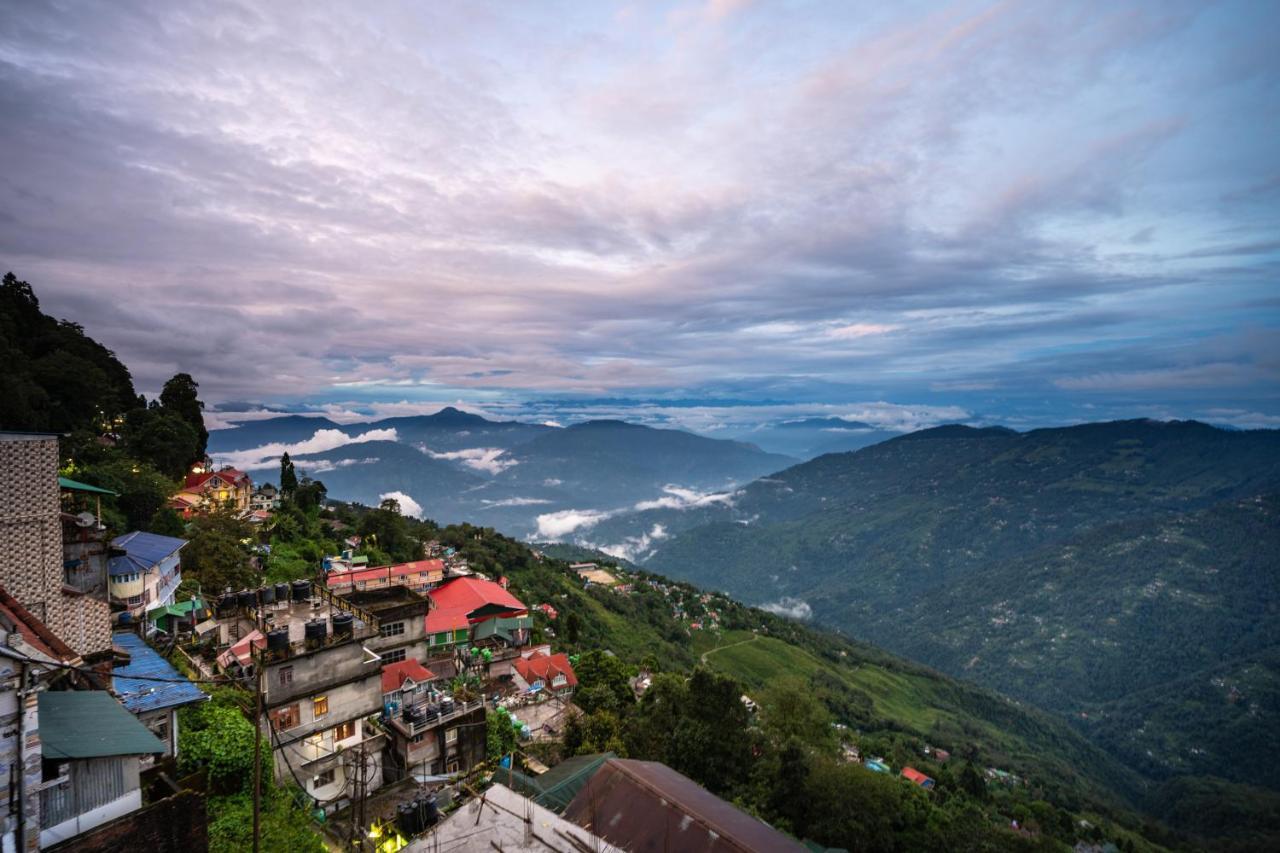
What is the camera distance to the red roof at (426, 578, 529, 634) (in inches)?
1522

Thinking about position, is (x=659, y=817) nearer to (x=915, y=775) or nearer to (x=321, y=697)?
(x=321, y=697)

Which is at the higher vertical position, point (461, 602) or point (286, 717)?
point (286, 717)

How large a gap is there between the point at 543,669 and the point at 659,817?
24589 millimetres

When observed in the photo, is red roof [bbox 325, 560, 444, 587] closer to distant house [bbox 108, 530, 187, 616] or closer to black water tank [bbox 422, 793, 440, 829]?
distant house [bbox 108, 530, 187, 616]

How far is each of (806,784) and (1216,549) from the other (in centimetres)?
24883

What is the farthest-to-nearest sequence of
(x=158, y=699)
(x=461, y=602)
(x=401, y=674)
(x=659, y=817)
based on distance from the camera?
1. (x=461, y=602)
2. (x=401, y=674)
3. (x=158, y=699)
4. (x=659, y=817)

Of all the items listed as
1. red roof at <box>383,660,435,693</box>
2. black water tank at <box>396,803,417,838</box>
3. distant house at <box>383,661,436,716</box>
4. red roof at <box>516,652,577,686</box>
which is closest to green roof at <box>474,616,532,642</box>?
red roof at <box>516,652,577,686</box>

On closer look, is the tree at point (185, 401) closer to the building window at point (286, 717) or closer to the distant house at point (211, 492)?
the distant house at point (211, 492)

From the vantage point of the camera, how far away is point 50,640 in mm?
10430

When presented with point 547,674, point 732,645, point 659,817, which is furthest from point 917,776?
point 659,817

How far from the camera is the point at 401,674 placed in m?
28.0

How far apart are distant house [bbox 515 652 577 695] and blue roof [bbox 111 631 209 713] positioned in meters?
21.0

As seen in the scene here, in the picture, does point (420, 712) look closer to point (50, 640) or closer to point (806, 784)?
point (50, 640)

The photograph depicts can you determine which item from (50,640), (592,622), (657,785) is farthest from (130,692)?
(592,622)
